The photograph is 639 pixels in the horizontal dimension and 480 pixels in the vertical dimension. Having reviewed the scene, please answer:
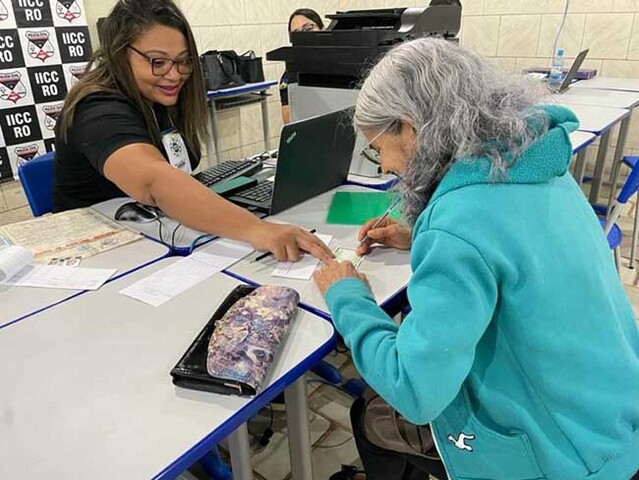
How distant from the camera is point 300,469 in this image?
115 centimetres

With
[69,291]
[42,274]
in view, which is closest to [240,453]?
[69,291]

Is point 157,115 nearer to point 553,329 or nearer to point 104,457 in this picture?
point 104,457

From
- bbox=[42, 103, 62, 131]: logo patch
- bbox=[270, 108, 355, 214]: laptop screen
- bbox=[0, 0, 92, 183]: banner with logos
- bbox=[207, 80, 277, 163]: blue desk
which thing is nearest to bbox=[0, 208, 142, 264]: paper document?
bbox=[270, 108, 355, 214]: laptop screen

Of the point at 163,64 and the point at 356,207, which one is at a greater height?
the point at 163,64

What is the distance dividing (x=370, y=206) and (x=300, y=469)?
75cm

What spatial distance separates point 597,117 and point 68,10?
2962mm

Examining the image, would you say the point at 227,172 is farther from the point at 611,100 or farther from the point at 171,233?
the point at 611,100

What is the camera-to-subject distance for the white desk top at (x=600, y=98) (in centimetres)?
275

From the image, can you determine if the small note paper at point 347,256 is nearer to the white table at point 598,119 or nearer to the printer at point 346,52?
the printer at point 346,52

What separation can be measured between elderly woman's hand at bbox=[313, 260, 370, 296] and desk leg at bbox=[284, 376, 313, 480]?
0.20m

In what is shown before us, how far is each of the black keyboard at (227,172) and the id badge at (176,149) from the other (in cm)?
7

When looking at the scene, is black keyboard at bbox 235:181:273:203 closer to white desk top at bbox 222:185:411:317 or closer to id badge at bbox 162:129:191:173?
white desk top at bbox 222:185:411:317

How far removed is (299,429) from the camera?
111 cm

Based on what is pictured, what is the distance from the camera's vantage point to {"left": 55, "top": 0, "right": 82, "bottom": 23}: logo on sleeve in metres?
3.02
